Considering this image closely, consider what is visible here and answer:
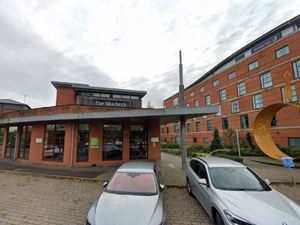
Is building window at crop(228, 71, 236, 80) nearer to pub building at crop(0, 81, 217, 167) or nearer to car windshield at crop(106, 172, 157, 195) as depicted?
pub building at crop(0, 81, 217, 167)

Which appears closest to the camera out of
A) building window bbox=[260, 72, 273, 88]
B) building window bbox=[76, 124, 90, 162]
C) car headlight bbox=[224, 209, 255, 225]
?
car headlight bbox=[224, 209, 255, 225]

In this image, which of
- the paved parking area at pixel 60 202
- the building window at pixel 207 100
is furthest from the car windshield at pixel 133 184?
the building window at pixel 207 100

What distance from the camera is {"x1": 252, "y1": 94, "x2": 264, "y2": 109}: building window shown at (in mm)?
22619

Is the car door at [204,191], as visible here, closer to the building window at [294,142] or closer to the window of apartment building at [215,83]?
the building window at [294,142]

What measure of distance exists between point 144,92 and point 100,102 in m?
6.24

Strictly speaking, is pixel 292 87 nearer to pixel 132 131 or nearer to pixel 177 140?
pixel 132 131

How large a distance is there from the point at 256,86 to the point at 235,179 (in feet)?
77.9

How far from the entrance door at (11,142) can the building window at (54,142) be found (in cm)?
601

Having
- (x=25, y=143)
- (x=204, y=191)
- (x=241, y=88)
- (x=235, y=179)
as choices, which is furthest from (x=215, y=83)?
(x=25, y=143)

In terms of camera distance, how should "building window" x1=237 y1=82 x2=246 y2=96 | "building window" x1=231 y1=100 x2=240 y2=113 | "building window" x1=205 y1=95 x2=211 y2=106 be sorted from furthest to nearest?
"building window" x1=205 y1=95 x2=211 y2=106, "building window" x1=231 y1=100 x2=240 y2=113, "building window" x1=237 y1=82 x2=246 y2=96

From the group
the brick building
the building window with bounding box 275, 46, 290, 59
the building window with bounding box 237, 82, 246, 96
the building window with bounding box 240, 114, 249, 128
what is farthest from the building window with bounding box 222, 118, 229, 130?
the building window with bounding box 275, 46, 290, 59

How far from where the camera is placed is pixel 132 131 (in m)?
12.6

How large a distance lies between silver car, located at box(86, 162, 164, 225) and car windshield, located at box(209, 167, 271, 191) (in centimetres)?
158

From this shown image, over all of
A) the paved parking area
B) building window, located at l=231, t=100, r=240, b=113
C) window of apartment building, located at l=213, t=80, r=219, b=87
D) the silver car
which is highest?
window of apartment building, located at l=213, t=80, r=219, b=87
